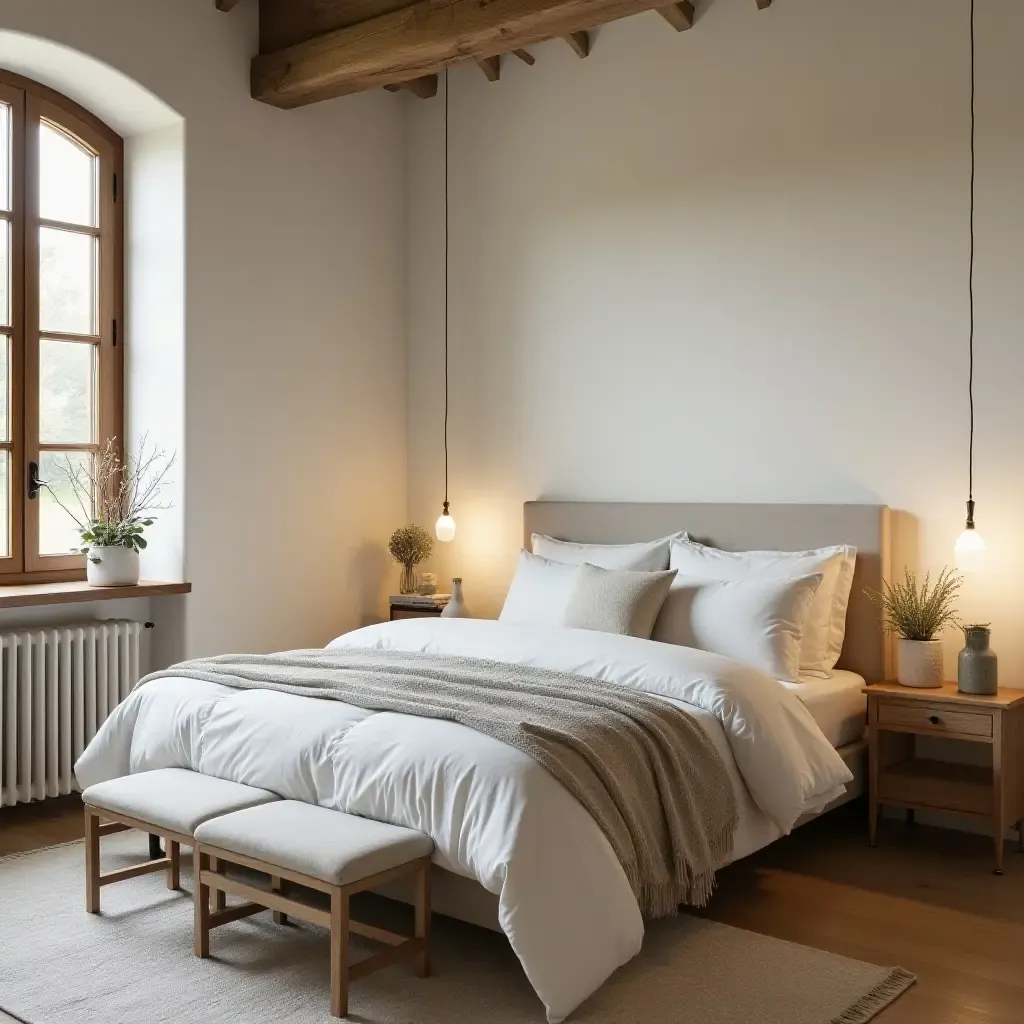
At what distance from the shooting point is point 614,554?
15.8 ft

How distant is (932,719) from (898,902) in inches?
27.2

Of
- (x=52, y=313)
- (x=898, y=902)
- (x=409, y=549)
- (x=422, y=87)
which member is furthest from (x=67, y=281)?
(x=898, y=902)

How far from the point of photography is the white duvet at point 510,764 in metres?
2.72

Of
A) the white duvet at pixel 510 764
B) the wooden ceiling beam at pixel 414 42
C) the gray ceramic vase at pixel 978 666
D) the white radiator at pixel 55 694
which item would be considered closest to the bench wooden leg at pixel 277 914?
the white duvet at pixel 510 764

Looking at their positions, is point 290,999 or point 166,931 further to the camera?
point 166,931

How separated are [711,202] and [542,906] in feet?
10.6

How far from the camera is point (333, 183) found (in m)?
5.58

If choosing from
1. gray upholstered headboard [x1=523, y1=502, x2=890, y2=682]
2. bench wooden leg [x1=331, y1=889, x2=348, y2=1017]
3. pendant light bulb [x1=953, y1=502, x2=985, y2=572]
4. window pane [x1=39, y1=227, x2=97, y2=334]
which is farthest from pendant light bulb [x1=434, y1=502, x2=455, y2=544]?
bench wooden leg [x1=331, y1=889, x2=348, y2=1017]

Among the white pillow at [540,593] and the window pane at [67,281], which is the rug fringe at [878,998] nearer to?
the white pillow at [540,593]

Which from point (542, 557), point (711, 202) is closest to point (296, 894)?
point (542, 557)

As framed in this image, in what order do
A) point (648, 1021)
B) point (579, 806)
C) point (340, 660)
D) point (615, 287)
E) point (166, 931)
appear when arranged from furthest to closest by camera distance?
point (615, 287), point (340, 660), point (166, 931), point (579, 806), point (648, 1021)

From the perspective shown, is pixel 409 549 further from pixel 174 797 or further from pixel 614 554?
pixel 174 797

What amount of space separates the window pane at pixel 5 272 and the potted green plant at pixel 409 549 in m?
1.99

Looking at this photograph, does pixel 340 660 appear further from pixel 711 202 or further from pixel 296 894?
pixel 711 202
